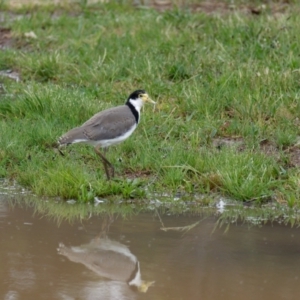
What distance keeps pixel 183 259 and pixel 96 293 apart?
1008mm

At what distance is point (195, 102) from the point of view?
10.8 m

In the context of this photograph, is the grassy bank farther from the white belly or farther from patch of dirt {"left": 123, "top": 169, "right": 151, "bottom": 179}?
the white belly

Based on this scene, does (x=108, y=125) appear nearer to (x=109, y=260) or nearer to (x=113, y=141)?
(x=113, y=141)

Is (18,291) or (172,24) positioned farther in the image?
(172,24)

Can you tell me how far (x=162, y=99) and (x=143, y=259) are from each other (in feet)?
14.7

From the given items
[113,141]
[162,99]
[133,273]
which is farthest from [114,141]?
[133,273]

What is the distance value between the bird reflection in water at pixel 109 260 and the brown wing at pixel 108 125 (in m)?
1.76

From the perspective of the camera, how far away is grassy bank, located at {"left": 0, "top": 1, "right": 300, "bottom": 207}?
8.92m

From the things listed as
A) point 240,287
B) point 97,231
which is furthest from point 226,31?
point 240,287

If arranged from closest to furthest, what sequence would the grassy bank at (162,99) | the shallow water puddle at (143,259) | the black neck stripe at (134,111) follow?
the shallow water puddle at (143,259) < the grassy bank at (162,99) < the black neck stripe at (134,111)

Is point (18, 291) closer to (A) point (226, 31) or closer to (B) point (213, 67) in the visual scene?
(B) point (213, 67)

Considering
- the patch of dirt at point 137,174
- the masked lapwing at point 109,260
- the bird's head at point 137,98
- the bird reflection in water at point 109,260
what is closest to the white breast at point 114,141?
the patch of dirt at point 137,174

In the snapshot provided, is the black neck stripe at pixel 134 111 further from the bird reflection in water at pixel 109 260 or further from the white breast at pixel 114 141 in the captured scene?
the bird reflection in water at pixel 109 260

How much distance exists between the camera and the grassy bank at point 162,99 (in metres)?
8.92
